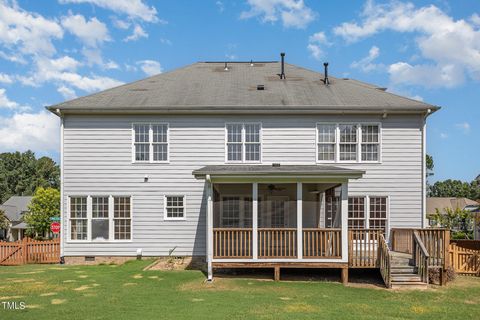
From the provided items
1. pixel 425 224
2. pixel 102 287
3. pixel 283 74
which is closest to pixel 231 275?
pixel 102 287

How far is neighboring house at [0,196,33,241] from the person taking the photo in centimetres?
5275

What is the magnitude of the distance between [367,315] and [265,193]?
655 cm

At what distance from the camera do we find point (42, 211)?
156ft

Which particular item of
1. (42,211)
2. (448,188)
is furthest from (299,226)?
(448,188)

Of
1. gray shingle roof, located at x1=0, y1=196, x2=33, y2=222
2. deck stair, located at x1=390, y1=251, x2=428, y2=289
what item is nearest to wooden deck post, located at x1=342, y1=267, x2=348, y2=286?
deck stair, located at x1=390, y1=251, x2=428, y2=289

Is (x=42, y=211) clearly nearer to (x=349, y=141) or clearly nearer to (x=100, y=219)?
(x=100, y=219)

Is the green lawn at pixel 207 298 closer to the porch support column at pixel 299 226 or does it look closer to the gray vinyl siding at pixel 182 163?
the porch support column at pixel 299 226

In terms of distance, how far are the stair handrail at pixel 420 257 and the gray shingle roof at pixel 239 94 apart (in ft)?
19.1

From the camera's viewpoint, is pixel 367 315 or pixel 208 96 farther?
pixel 208 96

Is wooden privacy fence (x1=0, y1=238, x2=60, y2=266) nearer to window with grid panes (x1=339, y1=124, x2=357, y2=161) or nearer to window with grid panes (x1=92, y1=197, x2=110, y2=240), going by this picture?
window with grid panes (x1=92, y1=197, x2=110, y2=240)

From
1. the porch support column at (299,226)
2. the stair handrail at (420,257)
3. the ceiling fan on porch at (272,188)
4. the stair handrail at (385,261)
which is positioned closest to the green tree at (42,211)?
the ceiling fan on porch at (272,188)

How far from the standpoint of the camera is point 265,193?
15.3m

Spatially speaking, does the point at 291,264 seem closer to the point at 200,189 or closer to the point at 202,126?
the point at 200,189

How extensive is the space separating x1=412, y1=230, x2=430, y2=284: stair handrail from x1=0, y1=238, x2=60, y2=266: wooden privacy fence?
537 inches
